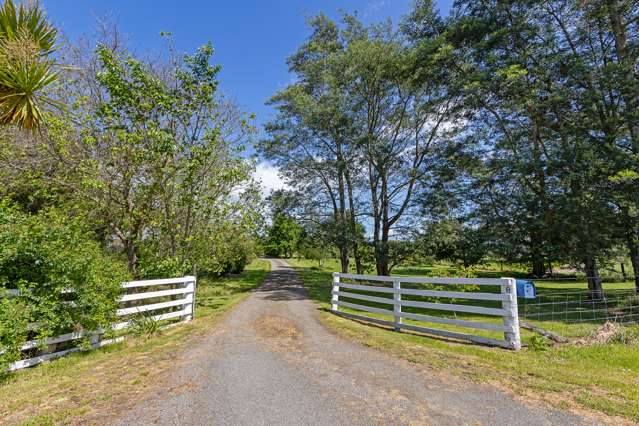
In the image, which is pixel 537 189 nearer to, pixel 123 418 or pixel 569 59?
pixel 569 59

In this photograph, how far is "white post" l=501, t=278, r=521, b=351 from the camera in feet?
16.7

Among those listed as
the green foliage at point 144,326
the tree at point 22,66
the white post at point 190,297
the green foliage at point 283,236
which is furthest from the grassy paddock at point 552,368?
the green foliage at point 283,236

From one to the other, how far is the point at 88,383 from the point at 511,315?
6404 millimetres

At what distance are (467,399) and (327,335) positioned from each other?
3.41 meters

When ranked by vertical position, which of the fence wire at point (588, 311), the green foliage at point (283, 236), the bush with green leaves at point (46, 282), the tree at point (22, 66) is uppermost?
the tree at point (22, 66)

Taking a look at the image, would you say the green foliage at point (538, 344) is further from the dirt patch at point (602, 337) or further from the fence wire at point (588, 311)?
the fence wire at point (588, 311)

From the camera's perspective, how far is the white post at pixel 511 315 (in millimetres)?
5098

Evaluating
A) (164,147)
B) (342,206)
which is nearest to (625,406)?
(164,147)

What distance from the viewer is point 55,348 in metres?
5.07

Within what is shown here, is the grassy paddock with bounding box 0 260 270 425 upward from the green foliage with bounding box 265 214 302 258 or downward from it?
downward

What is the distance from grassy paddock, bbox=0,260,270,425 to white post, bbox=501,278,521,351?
542cm

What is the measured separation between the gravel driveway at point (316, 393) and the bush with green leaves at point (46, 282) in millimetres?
1881

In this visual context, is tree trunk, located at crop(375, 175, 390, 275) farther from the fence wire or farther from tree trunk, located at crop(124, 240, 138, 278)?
tree trunk, located at crop(124, 240, 138, 278)

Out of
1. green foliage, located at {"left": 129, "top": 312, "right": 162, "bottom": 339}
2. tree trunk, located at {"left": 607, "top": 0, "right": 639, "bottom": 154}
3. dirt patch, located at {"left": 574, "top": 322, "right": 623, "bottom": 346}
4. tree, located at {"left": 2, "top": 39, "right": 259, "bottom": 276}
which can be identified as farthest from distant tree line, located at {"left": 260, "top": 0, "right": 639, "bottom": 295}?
green foliage, located at {"left": 129, "top": 312, "right": 162, "bottom": 339}
